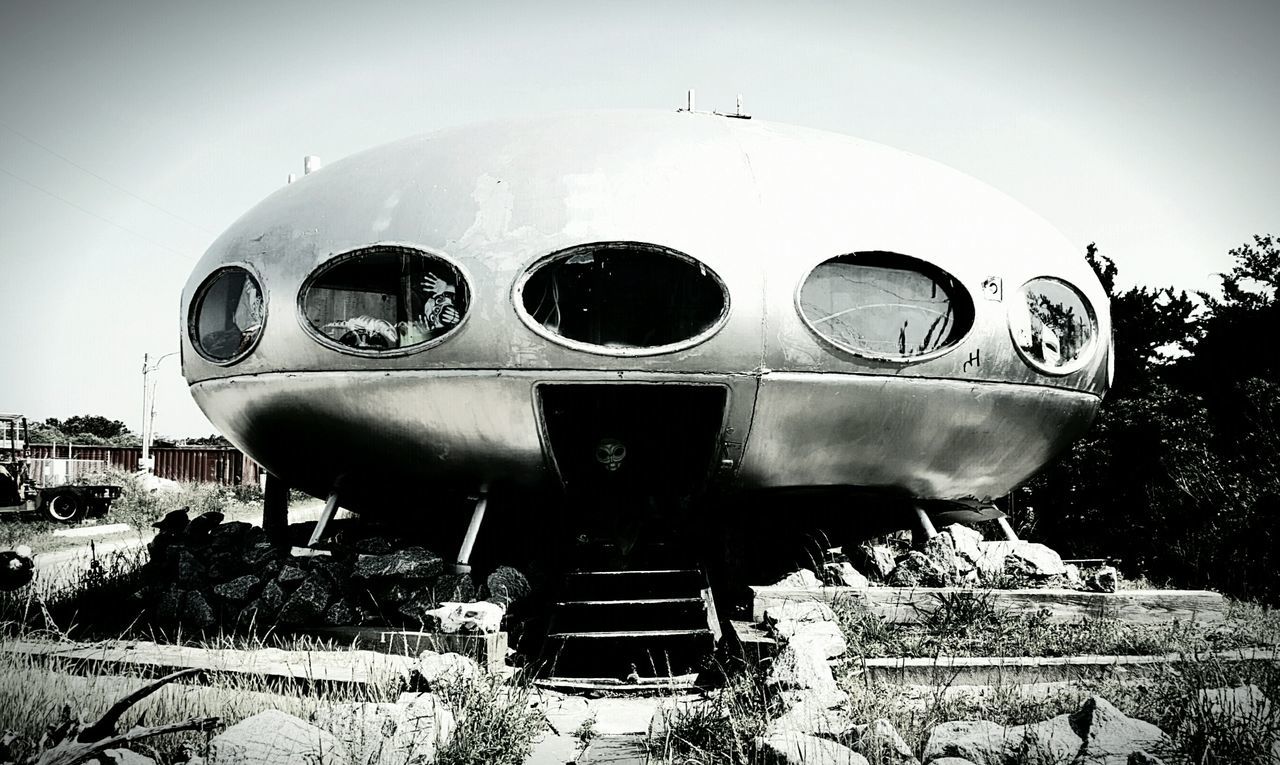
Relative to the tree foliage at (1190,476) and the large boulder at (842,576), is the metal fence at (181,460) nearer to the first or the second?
the tree foliage at (1190,476)

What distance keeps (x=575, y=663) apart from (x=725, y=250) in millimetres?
3749

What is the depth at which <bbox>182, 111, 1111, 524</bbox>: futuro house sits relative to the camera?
6938mm

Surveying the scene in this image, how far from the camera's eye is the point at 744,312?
6910mm

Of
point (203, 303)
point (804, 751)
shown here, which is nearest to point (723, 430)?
point (804, 751)

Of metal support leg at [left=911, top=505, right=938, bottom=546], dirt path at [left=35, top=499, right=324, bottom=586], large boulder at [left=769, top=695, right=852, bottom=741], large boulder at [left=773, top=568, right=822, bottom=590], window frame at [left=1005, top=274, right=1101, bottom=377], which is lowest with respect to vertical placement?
dirt path at [left=35, top=499, right=324, bottom=586]

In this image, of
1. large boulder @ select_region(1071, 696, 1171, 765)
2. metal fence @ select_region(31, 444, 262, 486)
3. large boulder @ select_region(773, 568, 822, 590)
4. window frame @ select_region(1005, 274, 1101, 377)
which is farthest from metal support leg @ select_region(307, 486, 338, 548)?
metal fence @ select_region(31, 444, 262, 486)

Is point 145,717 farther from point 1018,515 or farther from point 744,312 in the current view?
point 1018,515

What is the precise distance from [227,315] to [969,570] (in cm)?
710

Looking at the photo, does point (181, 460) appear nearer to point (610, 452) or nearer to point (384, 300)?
point (384, 300)

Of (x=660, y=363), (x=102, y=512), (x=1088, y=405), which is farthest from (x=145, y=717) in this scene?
(x=102, y=512)

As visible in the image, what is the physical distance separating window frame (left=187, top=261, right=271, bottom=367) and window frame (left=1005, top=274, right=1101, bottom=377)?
6596 millimetres

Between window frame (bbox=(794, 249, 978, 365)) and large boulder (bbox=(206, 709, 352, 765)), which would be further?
window frame (bbox=(794, 249, 978, 365))

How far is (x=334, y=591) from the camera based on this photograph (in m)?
7.15

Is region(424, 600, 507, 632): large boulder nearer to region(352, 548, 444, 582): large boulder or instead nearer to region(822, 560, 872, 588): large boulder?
region(352, 548, 444, 582): large boulder
